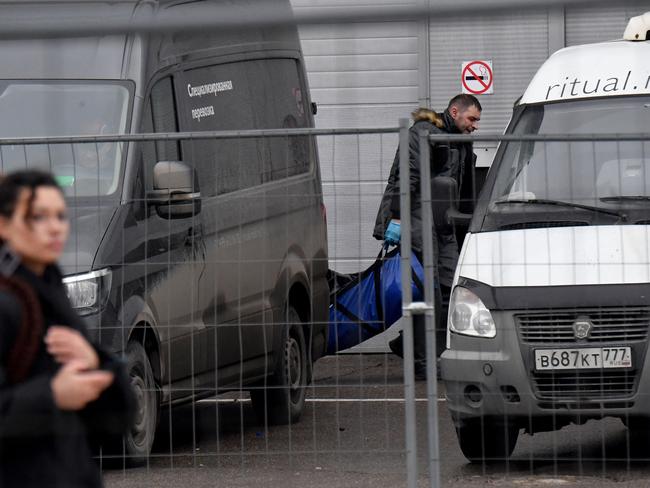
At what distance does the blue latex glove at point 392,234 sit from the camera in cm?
603

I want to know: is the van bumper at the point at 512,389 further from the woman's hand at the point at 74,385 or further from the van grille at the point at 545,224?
the woman's hand at the point at 74,385

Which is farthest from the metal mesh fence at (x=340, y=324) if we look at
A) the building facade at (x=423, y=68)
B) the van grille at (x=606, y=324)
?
the building facade at (x=423, y=68)

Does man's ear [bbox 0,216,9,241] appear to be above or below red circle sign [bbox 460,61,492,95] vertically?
below

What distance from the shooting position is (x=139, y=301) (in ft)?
20.4

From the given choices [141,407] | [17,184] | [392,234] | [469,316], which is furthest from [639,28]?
[17,184]

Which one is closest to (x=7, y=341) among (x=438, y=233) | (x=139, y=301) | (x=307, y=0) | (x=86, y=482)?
(x=86, y=482)

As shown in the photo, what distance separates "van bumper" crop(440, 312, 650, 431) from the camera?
6219 mm

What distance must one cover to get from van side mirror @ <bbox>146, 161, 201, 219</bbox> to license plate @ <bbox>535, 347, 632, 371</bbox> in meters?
1.76

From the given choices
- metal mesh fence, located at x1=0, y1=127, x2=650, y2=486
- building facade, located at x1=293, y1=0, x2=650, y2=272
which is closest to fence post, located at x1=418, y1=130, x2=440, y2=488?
metal mesh fence, located at x1=0, y1=127, x2=650, y2=486

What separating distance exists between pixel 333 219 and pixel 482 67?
738cm

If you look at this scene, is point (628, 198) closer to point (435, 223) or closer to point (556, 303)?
point (556, 303)

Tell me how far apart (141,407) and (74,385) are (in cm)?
299

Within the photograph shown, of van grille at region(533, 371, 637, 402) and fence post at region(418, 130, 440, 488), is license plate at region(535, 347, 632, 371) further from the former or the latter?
fence post at region(418, 130, 440, 488)

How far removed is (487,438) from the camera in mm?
6469
